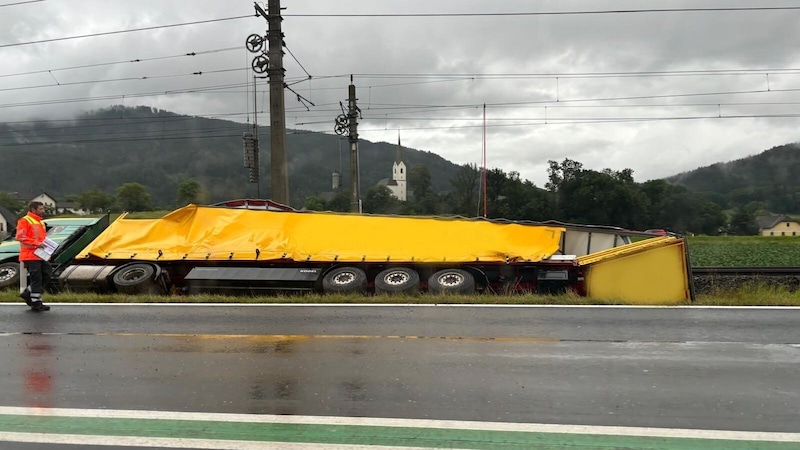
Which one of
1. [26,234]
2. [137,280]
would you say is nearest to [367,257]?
[137,280]

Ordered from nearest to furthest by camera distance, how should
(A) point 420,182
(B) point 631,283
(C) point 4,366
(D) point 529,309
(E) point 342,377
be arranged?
(E) point 342,377
(C) point 4,366
(D) point 529,309
(B) point 631,283
(A) point 420,182

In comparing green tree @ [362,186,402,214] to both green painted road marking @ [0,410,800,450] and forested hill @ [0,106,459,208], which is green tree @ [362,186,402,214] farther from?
green painted road marking @ [0,410,800,450]

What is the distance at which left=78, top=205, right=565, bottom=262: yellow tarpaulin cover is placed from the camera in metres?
11.5

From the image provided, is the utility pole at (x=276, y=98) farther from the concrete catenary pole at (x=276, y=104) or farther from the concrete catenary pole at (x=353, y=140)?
the concrete catenary pole at (x=353, y=140)

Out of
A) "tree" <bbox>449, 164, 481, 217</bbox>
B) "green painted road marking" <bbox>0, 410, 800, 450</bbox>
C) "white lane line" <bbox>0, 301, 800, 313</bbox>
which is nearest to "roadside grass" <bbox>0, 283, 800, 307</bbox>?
"white lane line" <bbox>0, 301, 800, 313</bbox>

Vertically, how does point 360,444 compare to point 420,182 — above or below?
below

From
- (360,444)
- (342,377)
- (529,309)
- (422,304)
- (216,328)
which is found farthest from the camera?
(422,304)

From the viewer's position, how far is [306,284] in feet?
36.5

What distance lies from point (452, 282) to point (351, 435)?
22.9ft

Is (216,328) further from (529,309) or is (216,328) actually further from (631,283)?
(631,283)

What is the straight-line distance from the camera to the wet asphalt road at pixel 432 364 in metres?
4.53

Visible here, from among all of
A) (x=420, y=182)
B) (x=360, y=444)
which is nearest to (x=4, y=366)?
(x=360, y=444)

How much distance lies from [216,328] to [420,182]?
93.3 meters

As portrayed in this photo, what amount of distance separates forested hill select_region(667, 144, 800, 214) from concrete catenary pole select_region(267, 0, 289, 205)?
33.9 metres
